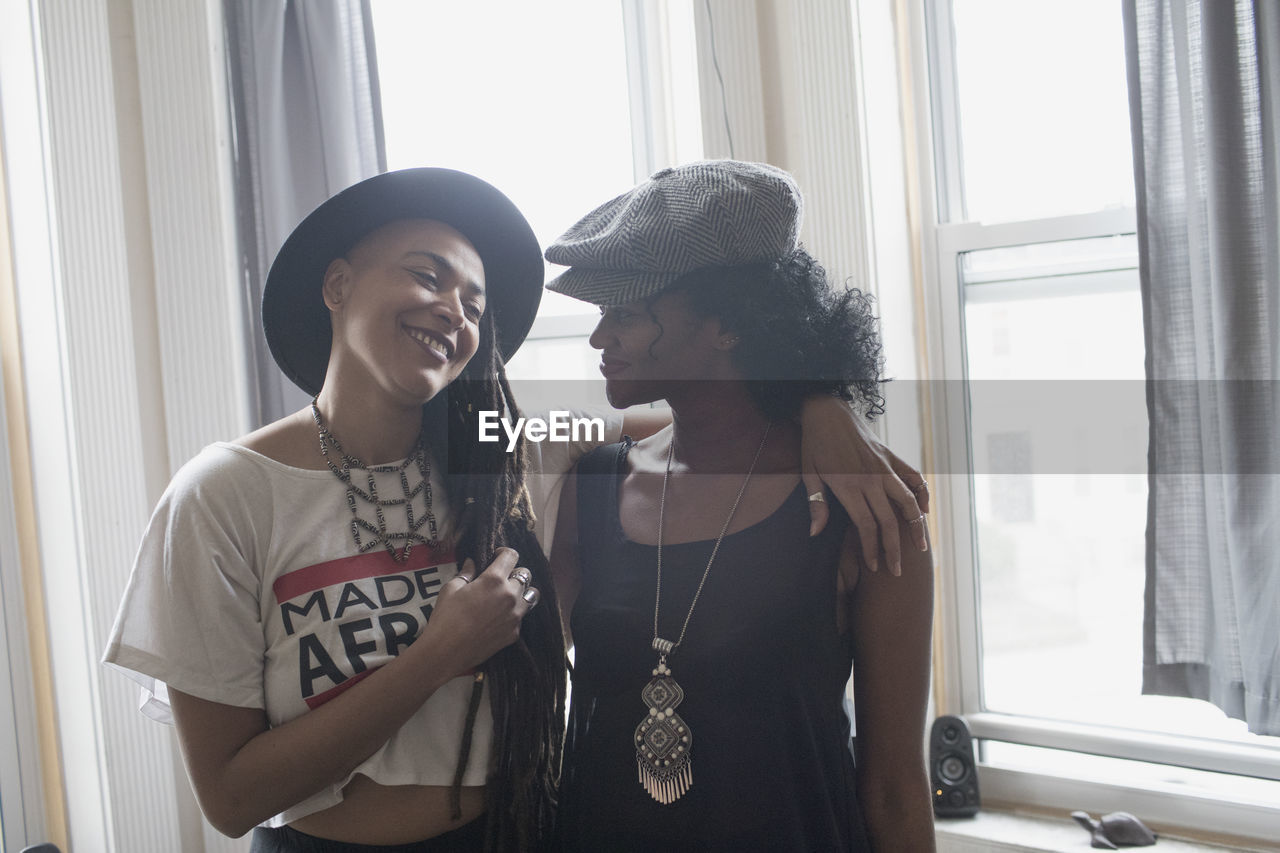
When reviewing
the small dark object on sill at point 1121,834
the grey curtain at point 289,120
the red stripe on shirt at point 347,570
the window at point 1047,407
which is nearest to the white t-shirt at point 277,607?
the red stripe on shirt at point 347,570

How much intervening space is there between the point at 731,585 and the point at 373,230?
2.03 ft

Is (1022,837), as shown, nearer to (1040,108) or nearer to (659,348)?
(659,348)

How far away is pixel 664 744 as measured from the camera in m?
1.03

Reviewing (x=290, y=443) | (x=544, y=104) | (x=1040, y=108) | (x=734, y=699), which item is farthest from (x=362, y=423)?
(x=1040, y=108)

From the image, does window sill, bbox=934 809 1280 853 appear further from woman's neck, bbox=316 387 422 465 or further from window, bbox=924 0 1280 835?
woman's neck, bbox=316 387 422 465

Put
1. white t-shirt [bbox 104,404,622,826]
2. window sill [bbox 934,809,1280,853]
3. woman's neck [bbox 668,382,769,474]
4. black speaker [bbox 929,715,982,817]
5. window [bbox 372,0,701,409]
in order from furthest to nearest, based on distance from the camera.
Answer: window [bbox 372,0,701,409] → black speaker [bbox 929,715,982,817] → window sill [bbox 934,809,1280,853] → woman's neck [bbox 668,382,769,474] → white t-shirt [bbox 104,404,622,826]

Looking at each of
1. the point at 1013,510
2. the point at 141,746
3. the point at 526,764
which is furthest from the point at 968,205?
the point at 141,746

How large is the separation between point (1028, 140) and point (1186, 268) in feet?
1.77

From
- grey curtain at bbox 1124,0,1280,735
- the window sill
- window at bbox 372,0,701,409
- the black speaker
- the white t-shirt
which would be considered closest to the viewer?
the white t-shirt

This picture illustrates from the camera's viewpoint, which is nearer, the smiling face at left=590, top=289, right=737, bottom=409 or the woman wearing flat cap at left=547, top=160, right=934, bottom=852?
the woman wearing flat cap at left=547, top=160, right=934, bottom=852

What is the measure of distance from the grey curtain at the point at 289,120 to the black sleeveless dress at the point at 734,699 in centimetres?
122

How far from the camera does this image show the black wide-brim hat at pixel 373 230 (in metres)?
1.14

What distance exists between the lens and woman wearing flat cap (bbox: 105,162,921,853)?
3.16 ft

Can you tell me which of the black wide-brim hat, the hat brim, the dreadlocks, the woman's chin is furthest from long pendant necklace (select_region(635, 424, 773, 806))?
the black wide-brim hat
